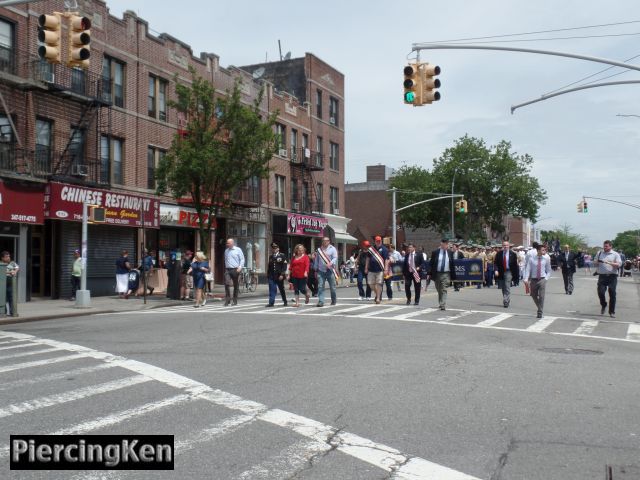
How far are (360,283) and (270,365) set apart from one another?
1301 cm

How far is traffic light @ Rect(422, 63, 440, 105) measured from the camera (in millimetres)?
16016

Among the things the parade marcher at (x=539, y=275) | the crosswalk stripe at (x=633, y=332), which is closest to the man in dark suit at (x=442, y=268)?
the parade marcher at (x=539, y=275)

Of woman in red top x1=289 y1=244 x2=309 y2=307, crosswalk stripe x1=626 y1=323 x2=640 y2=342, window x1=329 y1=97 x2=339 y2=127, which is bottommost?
crosswalk stripe x1=626 y1=323 x2=640 y2=342

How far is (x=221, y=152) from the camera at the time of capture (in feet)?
79.5

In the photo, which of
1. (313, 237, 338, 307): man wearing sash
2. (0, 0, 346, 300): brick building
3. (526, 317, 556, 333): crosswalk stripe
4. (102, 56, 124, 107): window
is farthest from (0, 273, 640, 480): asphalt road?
(102, 56, 124, 107): window

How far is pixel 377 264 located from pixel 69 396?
13.0m

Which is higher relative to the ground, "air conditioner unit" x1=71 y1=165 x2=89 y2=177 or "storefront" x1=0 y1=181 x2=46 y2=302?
"air conditioner unit" x1=71 y1=165 x2=89 y2=177

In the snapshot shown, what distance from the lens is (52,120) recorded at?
2398 centimetres

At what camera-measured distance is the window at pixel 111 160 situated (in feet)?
86.5

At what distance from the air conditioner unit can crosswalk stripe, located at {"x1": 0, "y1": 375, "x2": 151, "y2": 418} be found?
59.7 feet

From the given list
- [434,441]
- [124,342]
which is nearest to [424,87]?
[124,342]

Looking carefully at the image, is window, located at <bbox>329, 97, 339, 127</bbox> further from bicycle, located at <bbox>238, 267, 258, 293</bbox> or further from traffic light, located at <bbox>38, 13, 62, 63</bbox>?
traffic light, located at <bbox>38, 13, 62, 63</bbox>

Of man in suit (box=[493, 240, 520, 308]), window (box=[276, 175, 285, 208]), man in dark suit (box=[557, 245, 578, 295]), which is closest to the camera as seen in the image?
man in suit (box=[493, 240, 520, 308])

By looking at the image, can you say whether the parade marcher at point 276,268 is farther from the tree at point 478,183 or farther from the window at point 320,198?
the tree at point 478,183
